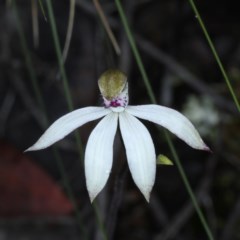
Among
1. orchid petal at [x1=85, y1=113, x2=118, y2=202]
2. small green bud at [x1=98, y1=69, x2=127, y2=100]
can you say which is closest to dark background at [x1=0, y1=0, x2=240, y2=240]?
small green bud at [x1=98, y1=69, x2=127, y2=100]

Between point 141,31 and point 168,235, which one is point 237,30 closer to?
point 141,31

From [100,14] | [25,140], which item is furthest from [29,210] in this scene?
[100,14]

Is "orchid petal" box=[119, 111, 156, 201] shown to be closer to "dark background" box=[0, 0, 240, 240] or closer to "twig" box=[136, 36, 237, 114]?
"dark background" box=[0, 0, 240, 240]

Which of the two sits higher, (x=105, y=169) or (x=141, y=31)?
(x=141, y=31)

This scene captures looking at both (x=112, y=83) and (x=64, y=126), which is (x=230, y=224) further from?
(x=64, y=126)

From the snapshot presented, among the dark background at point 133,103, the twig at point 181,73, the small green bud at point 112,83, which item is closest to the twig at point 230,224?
the dark background at point 133,103

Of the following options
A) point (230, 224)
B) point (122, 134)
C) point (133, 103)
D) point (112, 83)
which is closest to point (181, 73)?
point (133, 103)
